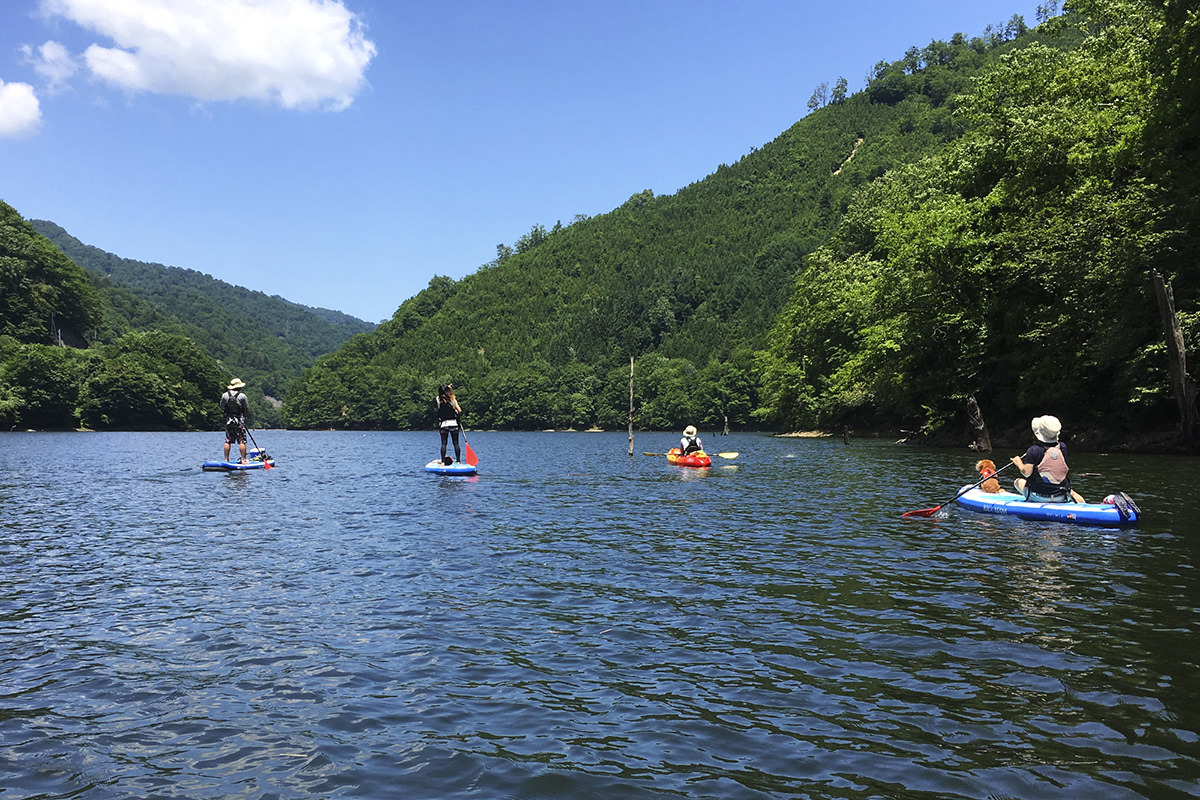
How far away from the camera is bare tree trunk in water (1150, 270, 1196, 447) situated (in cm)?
3447

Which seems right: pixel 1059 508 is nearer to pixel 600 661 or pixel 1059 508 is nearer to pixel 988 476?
pixel 988 476

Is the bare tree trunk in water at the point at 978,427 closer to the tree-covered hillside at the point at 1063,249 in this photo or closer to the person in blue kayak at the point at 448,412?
the tree-covered hillside at the point at 1063,249

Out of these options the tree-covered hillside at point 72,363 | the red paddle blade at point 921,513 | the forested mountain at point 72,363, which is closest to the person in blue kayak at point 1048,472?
the red paddle blade at point 921,513

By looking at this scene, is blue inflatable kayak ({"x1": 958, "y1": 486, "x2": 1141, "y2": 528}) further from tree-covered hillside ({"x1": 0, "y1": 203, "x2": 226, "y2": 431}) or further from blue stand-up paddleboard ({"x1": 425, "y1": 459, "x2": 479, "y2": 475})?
tree-covered hillside ({"x1": 0, "y1": 203, "x2": 226, "y2": 431})

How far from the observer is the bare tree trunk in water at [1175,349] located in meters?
34.5

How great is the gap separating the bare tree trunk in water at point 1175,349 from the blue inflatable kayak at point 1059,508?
18.9m

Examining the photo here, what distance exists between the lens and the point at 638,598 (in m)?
11.9

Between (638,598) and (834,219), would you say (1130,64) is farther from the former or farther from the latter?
(834,219)

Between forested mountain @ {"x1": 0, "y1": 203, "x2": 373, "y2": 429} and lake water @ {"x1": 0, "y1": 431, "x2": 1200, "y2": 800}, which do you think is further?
forested mountain @ {"x1": 0, "y1": 203, "x2": 373, "y2": 429}

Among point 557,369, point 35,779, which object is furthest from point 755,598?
point 557,369

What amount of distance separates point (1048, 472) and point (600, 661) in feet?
53.5

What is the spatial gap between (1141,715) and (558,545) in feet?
37.6

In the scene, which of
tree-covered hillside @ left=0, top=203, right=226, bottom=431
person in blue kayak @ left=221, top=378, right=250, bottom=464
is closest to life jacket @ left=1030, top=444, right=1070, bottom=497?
person in blue kayak @ left=221, top=378, right=250, bottom=464

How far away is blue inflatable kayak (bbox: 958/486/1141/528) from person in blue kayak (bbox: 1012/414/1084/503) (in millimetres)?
392
